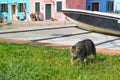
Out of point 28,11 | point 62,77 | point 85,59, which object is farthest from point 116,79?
point 28,11

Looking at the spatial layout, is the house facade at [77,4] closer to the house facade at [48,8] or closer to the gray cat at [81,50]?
the house facade at [48,8]

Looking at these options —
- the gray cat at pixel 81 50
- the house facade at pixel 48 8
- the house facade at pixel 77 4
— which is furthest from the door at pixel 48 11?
the gray cat at pixel 81 50

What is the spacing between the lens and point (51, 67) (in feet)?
27.2

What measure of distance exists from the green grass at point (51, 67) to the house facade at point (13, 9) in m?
28.8

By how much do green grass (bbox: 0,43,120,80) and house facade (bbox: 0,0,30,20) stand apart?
94.6 feet

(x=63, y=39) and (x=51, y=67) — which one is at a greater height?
(x=51, y=67)

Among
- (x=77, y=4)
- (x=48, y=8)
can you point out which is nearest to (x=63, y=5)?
(x=77, y=4)

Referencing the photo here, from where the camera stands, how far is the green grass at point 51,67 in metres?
6.12

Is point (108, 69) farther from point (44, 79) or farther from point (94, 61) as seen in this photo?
point (44, 79)

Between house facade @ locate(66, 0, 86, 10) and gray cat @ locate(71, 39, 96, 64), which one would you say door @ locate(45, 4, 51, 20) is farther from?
gray cat @ locate(71, 39, 96, 64)

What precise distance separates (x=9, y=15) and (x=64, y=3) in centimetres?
895

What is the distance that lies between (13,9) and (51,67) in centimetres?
3497

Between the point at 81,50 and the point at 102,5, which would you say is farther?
the point at 102,5

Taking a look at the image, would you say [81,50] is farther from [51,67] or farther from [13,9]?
[13,9]
